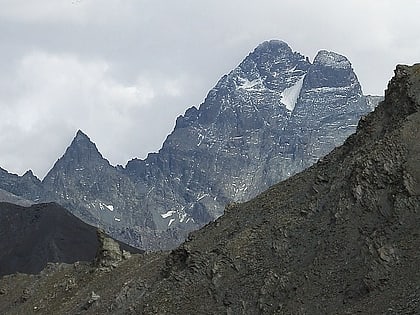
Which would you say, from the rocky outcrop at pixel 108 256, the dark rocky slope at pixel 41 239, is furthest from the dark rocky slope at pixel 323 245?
the dark rocky slope at pixel 41 239

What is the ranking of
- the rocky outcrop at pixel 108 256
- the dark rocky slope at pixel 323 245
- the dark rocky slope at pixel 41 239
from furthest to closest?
the dark rocky slope at pixel 41 239
the rocky outcrop at pixel 108 256
the dark rocky slope at pixel 323 245

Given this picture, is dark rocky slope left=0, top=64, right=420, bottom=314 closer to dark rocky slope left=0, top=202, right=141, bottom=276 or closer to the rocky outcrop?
the rocky outcrop

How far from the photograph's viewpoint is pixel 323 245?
130 ft

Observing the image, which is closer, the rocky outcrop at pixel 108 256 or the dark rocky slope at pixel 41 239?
the rocky outcrop at pixel 108 256

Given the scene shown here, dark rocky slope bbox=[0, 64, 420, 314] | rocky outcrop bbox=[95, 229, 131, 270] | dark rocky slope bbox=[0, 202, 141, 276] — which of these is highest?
dark rocky slope bbox=[0, 202, 141, 276]

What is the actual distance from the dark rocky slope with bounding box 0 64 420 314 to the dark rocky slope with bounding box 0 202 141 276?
11013 cm

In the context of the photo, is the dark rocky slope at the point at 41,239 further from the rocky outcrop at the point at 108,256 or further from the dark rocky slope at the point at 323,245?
A: the dark rocky slope at the point at 323,245

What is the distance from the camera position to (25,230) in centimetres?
18138

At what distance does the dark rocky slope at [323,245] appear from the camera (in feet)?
118

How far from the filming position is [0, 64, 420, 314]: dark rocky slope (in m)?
35.9

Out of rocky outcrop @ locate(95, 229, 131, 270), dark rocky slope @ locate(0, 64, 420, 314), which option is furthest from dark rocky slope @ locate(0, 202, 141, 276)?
dark rocky slope @ locate(0, 64, 420, 314)

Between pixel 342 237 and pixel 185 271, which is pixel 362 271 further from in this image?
pixel 185 271

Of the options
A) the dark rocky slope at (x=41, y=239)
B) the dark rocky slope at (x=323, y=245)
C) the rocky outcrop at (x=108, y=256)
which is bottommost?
the dark rocky slope at (x=323, y=245)

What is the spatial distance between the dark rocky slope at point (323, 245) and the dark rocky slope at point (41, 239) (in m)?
110
